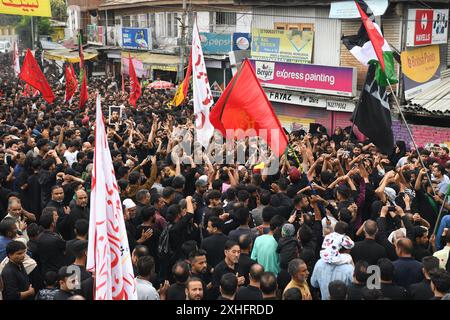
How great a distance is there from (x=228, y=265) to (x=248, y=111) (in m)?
2.76

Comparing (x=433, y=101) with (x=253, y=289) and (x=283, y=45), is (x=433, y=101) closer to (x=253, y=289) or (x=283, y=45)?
(x=283, y=45)

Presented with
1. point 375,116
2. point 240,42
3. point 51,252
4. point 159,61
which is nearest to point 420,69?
point 240,42

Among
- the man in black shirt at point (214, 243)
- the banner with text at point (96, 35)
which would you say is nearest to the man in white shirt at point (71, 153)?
the man in black shirt at point (214, 243)

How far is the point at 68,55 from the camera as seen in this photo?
128 ft

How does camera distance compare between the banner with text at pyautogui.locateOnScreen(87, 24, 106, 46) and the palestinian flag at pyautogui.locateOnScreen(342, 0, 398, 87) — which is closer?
the palestinian flag at pyautogui.locateOnScreen(342, 0, 398, 87)

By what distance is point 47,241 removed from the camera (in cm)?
651

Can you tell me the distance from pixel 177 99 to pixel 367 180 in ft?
31.0

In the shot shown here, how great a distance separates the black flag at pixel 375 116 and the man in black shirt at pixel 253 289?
12.0 feet

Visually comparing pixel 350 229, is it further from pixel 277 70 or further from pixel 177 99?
pixel 277 70

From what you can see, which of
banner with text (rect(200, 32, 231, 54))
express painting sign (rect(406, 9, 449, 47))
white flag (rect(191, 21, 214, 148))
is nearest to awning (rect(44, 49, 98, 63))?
banner with text (rect(200, 32, 231, 54))

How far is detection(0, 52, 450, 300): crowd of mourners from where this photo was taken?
539 centimetres

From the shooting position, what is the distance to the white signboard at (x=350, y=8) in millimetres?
16391

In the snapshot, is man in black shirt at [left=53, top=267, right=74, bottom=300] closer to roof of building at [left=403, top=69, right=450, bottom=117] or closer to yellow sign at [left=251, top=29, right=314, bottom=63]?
roof of building at [left=403, top=69, right=450, bottom=117]

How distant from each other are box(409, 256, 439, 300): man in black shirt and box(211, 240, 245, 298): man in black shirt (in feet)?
5.21
